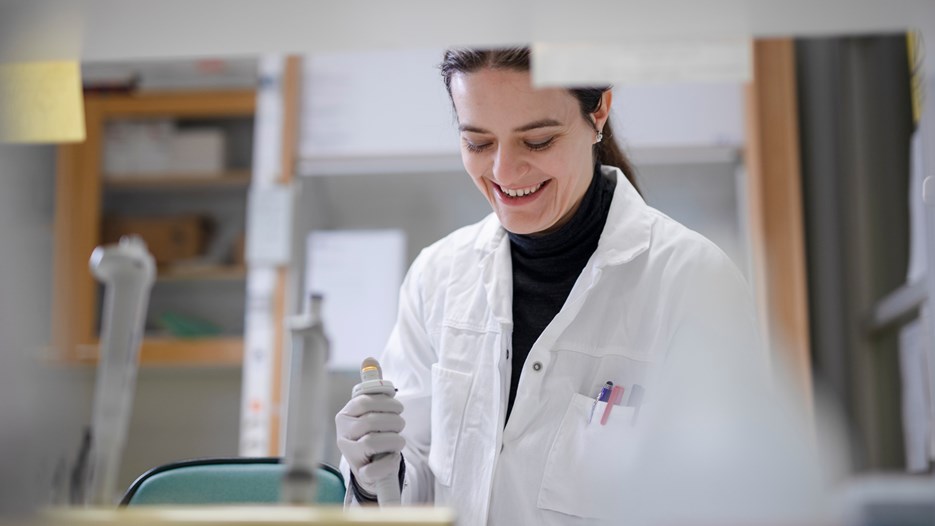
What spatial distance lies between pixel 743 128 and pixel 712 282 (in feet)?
6.01

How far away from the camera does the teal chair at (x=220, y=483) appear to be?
1.20m

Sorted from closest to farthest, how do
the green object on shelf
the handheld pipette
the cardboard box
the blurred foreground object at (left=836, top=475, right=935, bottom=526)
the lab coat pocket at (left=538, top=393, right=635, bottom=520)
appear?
1. the blurred foreground object at (left=836, top=475, right=935, bottom=526)
2. the handheld pipette
3. the lab coat pocket at (left=538, top=393, right=635, bottom=520)
4. the green object on shelf
5. the cardboard box

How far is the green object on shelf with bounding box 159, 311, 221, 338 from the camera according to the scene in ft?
11.6

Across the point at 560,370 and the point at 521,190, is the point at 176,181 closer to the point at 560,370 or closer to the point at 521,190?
the point at 521,190

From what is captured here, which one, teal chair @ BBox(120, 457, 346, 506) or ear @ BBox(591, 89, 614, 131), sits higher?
ear @ BBox(591, 89, 614, 131)

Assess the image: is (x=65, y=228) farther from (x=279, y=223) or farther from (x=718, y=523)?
(x=718, y=523)

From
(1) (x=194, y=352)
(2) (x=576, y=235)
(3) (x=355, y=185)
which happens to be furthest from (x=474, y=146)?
(1) (x=194, y=352)

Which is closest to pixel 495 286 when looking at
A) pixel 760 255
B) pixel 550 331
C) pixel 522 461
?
pixel 550 331

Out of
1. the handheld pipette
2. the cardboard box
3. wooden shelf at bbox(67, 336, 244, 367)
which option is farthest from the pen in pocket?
the cardboard box

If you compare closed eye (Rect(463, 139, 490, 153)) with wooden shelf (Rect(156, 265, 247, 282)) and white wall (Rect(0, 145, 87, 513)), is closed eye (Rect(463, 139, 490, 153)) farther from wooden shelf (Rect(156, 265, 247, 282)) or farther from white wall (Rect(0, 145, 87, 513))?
wooden shelf (Rect(156, 265, 247, 282))

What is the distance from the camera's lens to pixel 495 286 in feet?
4.36

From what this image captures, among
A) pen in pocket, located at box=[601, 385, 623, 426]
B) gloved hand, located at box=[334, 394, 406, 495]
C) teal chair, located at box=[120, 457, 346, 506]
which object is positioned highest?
pen in pocket, located at box=[601, 385, 623, 426]

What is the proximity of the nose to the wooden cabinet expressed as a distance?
2352 millimetres

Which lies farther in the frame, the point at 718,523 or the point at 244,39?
the point at 244,39
